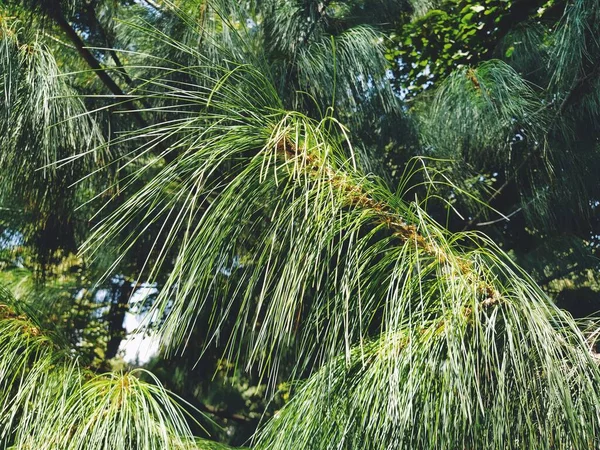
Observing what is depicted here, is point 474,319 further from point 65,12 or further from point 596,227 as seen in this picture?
point 596,227

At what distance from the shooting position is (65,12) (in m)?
1.44

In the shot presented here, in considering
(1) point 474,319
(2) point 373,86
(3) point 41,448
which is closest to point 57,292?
(2) point 373,86

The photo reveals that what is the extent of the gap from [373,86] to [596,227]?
82 centimetres

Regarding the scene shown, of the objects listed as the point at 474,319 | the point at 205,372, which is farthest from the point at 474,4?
the point at 474,319

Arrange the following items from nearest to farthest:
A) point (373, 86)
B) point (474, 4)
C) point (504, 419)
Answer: point (504, 419) → point (373, 86) → point (474, 4)

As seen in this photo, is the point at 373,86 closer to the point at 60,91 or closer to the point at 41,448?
the point at 60,91

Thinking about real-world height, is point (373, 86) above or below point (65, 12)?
below

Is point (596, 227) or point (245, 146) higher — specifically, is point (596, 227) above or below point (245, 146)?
below

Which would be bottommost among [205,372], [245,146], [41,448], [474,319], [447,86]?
[205,372]

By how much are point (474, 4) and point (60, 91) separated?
1301mm

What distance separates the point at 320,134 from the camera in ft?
2.43

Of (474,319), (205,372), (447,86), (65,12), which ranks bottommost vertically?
(205,372)

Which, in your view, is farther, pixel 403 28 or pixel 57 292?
pixel 57 292

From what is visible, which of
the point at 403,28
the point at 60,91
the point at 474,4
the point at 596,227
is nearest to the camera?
the point at 60,91
